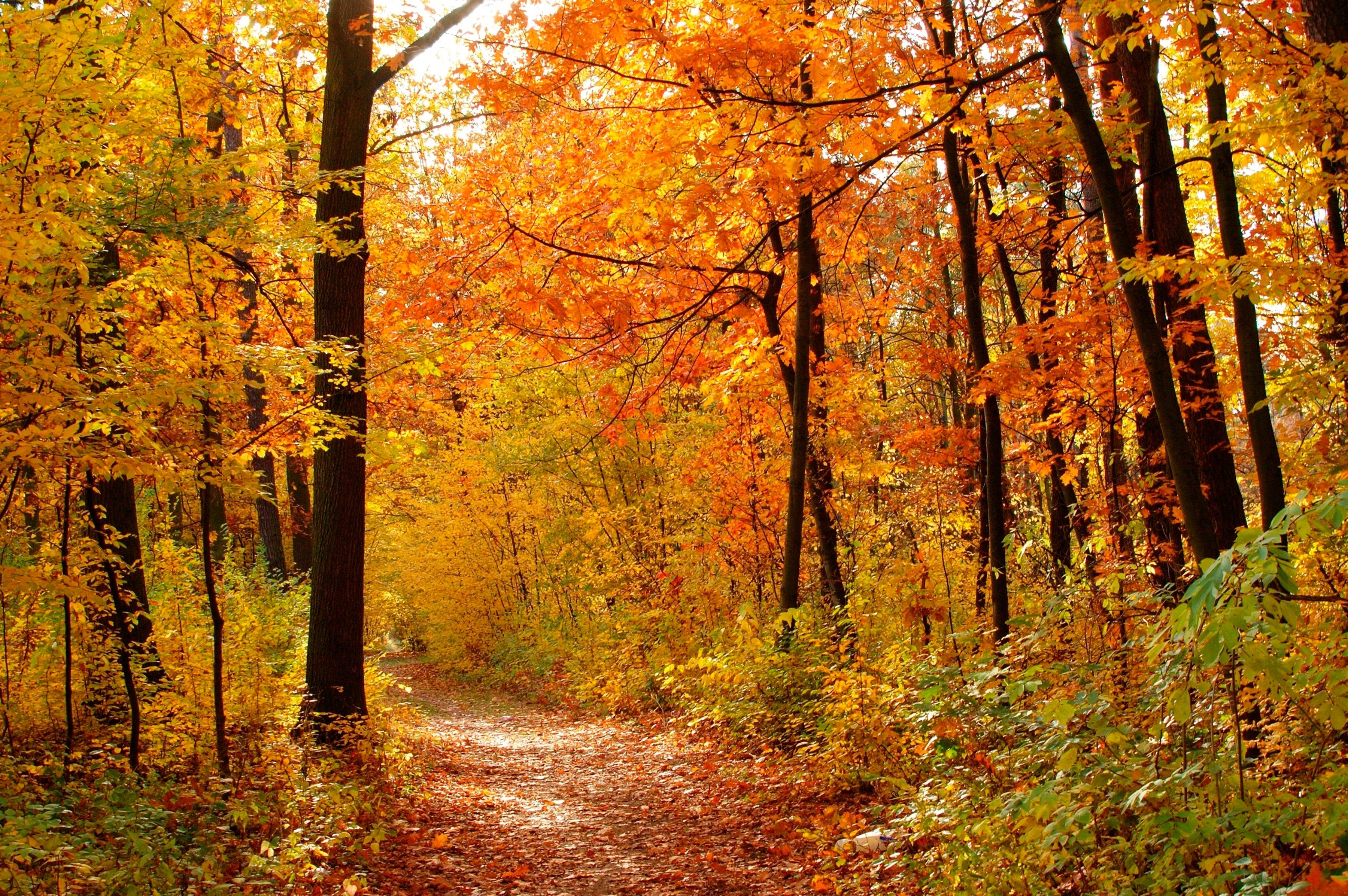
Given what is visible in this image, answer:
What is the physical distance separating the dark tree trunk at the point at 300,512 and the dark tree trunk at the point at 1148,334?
12514 mm

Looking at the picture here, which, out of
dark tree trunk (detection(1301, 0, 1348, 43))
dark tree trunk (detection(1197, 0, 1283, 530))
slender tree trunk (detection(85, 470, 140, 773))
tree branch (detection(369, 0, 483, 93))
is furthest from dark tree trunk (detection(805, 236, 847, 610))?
slender tree trunk (detection(85, 470, 140, 773))

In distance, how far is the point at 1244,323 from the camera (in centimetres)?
493

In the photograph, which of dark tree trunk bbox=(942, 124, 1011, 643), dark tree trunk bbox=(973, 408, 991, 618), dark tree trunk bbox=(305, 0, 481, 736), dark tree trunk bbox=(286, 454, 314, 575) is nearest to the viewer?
dark tree trunk bbox=(942, 124, 1011, 643)

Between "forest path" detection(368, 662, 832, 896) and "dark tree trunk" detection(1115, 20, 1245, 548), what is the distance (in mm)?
3950

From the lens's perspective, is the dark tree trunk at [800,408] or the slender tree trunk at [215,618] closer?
the slender tree trunk at [215,618]

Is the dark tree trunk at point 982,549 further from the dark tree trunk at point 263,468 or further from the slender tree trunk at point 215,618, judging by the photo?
the dark tree trunk at point 263,468

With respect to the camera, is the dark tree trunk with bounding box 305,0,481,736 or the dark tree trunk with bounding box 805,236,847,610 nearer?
the dark tree trunk with bounding box 305,0,481,736

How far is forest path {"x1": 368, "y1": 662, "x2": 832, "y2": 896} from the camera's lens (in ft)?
17.8

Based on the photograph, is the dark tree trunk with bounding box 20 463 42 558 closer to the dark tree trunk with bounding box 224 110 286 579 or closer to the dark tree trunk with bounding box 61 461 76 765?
the dark tree trunk with bounding box 61 461 76 765

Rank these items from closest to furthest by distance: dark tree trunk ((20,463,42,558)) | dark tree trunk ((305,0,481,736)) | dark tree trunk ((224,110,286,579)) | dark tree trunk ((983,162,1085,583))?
dark tree trunk ((20,463,42,558))
dark tree trunk ((305,0,481,736))
dark tree trunk ((983,162,1085,583))
dark tree trunk ((224,110,286,579))

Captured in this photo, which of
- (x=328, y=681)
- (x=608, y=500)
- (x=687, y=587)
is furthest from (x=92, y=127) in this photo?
(x=608, y=500)

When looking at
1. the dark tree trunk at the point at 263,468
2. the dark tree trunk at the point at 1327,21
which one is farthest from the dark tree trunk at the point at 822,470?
the dark tree trunk at the point at 263,468

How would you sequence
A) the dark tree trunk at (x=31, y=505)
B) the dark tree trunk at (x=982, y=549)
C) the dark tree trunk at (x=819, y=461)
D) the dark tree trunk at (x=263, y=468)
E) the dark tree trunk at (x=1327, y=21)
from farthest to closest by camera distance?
the dark tree trunk at (x=263, y=468), the dark tree trunk at (x=819, y=461), the dark tree trunk at (x=982, y=549), the dark tree trunk at (x=31, y=505), the dark tree trunk at (x=1327, y=21)

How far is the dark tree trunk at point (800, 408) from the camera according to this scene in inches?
328
